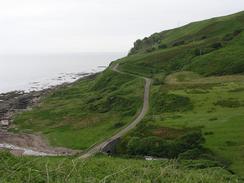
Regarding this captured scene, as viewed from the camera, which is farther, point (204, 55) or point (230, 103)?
point (204, 55)

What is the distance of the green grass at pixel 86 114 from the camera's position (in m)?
79.7

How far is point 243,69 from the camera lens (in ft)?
356

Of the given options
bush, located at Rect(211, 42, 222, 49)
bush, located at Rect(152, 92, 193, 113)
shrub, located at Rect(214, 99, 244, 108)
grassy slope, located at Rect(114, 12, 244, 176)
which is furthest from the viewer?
bush, located at Rect(211, 42, 222, 49)

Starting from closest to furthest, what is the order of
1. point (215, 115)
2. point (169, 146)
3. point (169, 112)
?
point (169, 146) → point (215, 115) → point (169, 112)

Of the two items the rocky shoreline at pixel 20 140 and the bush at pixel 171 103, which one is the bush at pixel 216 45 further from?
the rocky shoreline at pixel 20 140

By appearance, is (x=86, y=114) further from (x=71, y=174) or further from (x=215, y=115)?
(x=71, y=174)

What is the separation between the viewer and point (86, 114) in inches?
3789

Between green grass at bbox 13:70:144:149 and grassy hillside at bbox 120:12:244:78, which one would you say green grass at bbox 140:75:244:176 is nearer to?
green grass at bbox 13:70:144:149

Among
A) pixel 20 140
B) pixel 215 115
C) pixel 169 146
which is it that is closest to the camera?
pixel 169 146

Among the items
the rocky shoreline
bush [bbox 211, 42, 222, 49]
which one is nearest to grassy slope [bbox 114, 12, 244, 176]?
bush [bbox 211, 42, 222, 49]

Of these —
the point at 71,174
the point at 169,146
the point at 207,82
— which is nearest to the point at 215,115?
the point at 169,146

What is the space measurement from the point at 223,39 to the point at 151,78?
35.1 m

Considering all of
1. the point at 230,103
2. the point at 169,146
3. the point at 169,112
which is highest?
the point at 230,103

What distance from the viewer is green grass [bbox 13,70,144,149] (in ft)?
261
